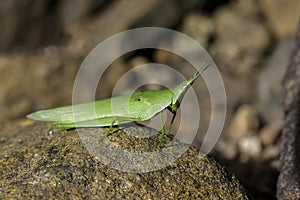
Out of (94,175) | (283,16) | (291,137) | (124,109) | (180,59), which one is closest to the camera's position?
(94,175)

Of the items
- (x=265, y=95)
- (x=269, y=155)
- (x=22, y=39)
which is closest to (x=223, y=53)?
(x=265, y=95)

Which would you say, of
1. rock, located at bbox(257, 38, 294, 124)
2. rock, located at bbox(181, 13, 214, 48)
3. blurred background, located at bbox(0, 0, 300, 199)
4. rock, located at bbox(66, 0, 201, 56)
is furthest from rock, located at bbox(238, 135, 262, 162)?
rock, located at bbox(66, 0, 201, 56)

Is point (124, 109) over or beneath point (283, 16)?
Answer: beneath

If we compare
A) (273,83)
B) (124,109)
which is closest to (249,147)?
(273,83)

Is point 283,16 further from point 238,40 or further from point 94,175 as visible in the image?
point 94,175

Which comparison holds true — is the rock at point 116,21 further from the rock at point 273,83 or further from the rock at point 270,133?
the rock at point 270,133

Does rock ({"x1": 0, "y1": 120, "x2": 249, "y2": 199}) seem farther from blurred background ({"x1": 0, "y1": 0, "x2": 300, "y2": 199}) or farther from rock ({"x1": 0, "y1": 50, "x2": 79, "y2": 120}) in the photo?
rock ({"x1": 0, "y1": 50, "x2": 79, "y2": 120})
